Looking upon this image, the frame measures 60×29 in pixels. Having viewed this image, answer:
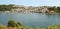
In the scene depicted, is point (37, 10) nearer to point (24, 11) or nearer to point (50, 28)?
point (24, 11)

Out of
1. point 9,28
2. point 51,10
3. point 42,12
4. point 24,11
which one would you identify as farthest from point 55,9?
point 9,28

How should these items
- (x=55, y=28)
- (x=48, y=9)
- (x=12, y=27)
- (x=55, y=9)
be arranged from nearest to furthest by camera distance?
(x=55, y=28) < (x=12, y=27) < (x=55, y=9) < (x=48, y=9)

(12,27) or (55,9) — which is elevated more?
(12,27)

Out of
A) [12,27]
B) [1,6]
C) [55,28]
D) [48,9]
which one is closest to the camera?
[55,28]

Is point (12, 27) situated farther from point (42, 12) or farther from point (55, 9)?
point (42, 12)

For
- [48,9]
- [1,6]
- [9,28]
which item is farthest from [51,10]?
[9,28]

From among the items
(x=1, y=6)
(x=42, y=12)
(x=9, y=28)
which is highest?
(x=9, y=28)

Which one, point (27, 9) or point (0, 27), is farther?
point (27, 9)

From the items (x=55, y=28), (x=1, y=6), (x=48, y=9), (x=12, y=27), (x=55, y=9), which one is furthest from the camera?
(x=48, y=9)

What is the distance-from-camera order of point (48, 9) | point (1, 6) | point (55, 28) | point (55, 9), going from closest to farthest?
point (55, 28) < point (1, 6) < point (55, 9) < point (48, 9)
